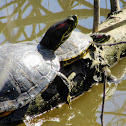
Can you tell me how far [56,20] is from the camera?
8078 mm

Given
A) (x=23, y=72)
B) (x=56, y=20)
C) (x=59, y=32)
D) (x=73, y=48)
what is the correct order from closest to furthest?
(x=23, y=72), (x=59, y=32), (x=73, y=48), (x=56, y=20)

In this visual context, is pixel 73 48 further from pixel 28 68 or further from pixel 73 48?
pixel 28 68

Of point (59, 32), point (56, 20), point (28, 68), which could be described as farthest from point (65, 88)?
point (56, 20)

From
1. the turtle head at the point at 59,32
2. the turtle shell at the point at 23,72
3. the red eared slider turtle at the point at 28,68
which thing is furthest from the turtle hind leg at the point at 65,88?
the turtle head at the point at 59,32

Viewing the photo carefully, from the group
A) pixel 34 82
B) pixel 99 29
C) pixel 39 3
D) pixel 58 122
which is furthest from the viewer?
pixel 39 3

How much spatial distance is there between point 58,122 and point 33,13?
5.12 m

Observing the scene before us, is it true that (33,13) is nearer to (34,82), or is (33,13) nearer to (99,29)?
(99,29)

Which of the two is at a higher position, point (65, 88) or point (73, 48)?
point (73, 48)

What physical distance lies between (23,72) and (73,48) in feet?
3.93

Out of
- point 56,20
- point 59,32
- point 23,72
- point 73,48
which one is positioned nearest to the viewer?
point 23,72

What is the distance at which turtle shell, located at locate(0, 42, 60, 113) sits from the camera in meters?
3.79

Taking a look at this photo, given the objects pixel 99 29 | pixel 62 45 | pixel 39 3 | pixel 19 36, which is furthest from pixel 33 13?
pixel 62 45

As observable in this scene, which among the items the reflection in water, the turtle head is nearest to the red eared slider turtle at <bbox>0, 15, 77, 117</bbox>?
the turtle head

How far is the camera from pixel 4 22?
25.9ft
